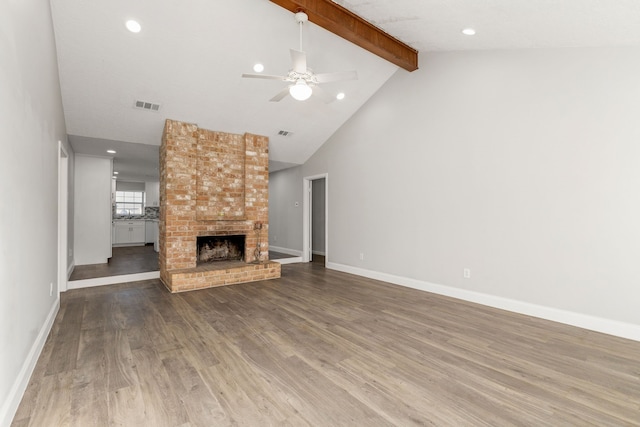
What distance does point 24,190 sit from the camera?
216 cm

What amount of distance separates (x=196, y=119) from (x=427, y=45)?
3768mm

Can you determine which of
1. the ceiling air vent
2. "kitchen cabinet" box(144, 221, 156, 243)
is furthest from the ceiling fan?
"kitchen cabinet" box(144, 221, 156, 243)

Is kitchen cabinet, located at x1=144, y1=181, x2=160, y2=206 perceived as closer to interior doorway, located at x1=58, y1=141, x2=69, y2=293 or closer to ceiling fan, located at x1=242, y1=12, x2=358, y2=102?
interior doorway, located at x1=58, y1=141, x2=69, y2=293

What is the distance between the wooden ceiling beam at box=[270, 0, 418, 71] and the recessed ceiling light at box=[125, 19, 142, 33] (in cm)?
158

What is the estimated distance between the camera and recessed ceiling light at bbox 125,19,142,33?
3.43m

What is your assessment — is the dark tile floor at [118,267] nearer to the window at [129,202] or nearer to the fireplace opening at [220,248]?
the fireplace opening at [220,248]

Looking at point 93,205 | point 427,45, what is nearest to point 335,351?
point 427,45

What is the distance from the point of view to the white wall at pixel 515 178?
3105mm

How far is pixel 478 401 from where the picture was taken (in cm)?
197

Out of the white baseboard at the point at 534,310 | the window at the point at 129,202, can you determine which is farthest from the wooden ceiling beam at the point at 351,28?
the window at the point at 129,202

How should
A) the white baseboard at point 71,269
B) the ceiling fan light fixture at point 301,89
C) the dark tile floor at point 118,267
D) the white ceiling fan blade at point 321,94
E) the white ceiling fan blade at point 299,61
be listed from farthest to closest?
the dark tile floor at point 118,267
the white baseboard at point 71,269
the white ceiling fan blade at point 321,94
the ceiling fan light fixture at point 301,89
the white ceiling fan blade at point 299,61

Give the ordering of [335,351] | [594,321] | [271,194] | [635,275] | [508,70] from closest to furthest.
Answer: [335,351] → [635,275] → [594,321] → [508,70] → [271,194]

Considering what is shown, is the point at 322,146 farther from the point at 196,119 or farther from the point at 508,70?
the point at 508,70

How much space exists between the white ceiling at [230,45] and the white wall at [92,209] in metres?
0.77
